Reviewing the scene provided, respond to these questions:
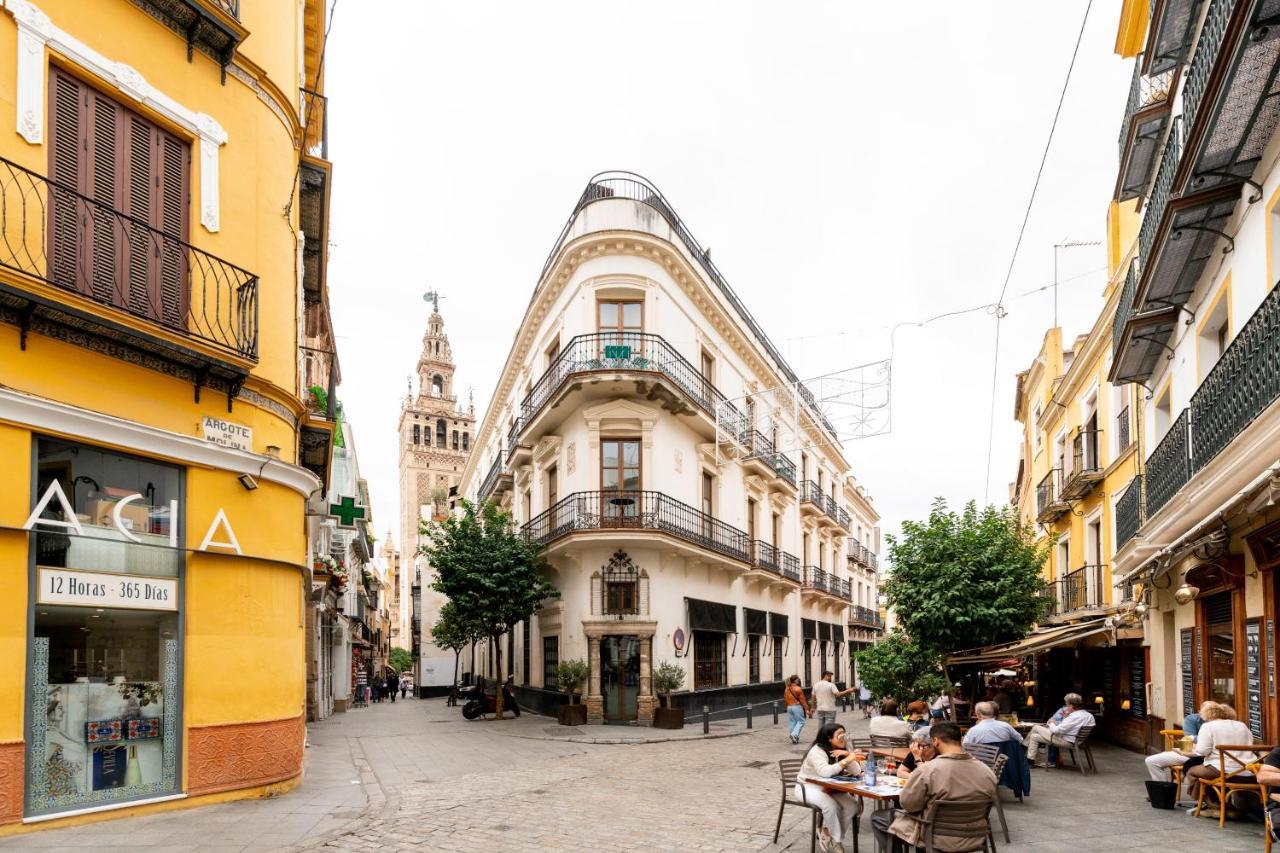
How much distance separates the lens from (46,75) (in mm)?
8648

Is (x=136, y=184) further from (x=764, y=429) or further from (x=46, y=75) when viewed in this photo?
(x=764, y=429)

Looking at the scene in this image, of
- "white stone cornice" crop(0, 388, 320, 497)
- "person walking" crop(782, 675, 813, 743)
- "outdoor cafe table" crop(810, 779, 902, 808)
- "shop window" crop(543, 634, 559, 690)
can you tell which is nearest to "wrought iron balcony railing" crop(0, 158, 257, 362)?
"white stone cornice" crop(0, 388, 320, 497)

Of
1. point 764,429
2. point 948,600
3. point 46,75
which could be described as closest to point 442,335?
point 764,429

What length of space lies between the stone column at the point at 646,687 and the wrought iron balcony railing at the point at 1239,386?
14.3 meters

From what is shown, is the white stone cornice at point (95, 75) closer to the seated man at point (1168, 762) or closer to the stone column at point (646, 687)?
the seated man at point (1168, 762)

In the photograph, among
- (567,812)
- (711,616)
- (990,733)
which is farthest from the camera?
(711,616)

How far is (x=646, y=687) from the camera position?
22688mm

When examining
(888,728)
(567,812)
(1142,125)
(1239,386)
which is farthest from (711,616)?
(1239,386)

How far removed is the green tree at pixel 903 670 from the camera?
1888 centimetres

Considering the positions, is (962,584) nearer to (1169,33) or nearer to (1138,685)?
(1138,685)

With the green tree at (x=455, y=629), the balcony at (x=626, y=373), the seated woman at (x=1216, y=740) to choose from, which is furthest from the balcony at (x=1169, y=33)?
the green tree at (x=455, y=629)

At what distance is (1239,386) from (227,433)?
10.5m

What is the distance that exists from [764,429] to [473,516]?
10.8 m

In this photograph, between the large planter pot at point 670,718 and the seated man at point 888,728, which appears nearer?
the seated man at point 888,728
